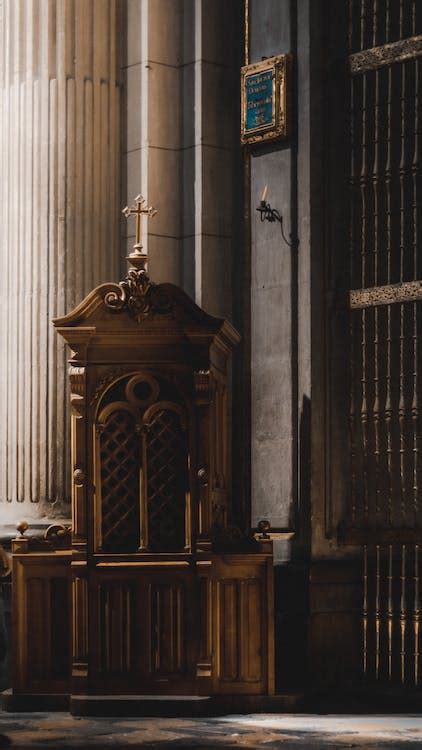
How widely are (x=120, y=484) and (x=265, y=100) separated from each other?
345 cm

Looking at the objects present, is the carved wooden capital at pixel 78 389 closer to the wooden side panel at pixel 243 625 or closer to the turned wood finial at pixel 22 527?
the turned wood finial at pixel 22 527

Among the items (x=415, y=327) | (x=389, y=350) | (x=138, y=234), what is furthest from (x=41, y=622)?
(x=415, y=327)

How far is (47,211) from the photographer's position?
12.4m

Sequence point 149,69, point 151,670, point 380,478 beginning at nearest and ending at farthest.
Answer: point 151,670 → point 380,478 → point 149,69

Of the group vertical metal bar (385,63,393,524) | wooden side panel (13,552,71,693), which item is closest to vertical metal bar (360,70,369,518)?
vertical metal bar (385,63,393,524)

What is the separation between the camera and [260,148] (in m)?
12.4

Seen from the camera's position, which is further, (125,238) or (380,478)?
(125,238)

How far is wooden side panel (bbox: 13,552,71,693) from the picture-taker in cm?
1106

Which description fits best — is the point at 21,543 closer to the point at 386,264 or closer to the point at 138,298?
the point at 138,298

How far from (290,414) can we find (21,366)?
222cm

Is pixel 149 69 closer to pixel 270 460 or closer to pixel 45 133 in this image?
pixel 45 133

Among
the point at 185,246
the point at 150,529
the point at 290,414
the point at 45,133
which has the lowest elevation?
the point at 150,529

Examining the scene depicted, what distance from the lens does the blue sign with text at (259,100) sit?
1229 cm

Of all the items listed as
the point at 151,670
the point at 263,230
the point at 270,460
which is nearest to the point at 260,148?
the point at 263,230
